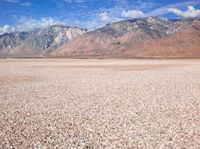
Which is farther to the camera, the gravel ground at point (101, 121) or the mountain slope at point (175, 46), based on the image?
the mountain slope at point (175, 46)

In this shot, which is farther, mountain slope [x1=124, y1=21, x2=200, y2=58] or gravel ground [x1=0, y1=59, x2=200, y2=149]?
mountain slope [x1=124, y1=21, x2=200, y2=58]

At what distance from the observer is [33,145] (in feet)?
32.0

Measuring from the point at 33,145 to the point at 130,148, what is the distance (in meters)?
3.21

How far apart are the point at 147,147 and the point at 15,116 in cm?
734

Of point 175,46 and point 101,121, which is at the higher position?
point 175,46

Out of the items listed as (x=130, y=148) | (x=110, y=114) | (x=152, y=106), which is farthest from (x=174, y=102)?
(x=130, y=148)

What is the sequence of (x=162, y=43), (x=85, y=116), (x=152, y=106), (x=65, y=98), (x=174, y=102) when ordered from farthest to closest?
1. (x=162, y=43)
2. (x=65, y=98)
3. (x=174, y=102)
4. (x=152, y=106)
5. (x=85, y=116)

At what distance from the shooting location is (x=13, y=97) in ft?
65.8

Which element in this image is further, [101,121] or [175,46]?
[175,46]

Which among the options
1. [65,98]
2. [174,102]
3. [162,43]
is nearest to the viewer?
[174,102]

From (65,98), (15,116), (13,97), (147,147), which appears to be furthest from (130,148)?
(13,97)

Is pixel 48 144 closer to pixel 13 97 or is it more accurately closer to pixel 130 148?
pixel 130 148

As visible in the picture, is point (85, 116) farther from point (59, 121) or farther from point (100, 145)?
→ point (100, 145)

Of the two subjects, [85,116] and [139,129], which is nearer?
[139,129]
